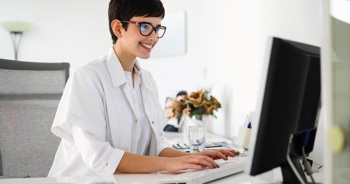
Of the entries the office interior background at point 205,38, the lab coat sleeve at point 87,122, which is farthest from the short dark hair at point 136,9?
the office interior background at point 205,38

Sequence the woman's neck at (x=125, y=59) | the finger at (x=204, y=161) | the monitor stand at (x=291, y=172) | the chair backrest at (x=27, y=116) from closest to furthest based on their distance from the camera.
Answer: the monitor stand at (x=291, y=172)
the finger at (x=204, y=161)
the woman's neck at (x=125, y=59)
the chair backrest at (x=27, y=116)

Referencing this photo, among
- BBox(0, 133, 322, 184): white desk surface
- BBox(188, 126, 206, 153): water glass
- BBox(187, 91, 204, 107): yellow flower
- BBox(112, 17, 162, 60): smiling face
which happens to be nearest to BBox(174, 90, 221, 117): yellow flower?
BBox(187, 91, 204, 107): yellow flower

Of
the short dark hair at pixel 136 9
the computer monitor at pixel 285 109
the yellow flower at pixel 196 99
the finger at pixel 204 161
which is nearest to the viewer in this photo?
the computer monitor at pixel 285 109

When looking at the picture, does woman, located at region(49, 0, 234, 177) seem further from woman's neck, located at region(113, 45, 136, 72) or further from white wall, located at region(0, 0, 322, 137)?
white wall, located at region(0, 0, 322, 137)

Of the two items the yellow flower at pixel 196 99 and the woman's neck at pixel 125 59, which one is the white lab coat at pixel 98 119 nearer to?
the woman's neck at pixel 125 59

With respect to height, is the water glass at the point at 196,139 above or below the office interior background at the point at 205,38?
below

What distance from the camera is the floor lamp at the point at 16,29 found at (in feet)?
12.4

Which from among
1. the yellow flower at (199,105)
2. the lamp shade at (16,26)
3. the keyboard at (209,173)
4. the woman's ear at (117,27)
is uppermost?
the woman's ear at (117,27)

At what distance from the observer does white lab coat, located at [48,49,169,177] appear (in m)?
1.29

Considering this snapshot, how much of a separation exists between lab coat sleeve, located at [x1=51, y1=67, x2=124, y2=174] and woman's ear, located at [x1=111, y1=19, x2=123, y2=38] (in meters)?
0.23

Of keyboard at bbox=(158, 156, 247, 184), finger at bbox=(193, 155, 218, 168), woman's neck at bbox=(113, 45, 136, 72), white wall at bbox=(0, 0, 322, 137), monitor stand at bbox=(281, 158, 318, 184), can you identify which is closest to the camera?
monitor stand at bbox=(281, 158, 318, 184)

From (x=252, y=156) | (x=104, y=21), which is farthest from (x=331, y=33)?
(x=104, y=21)

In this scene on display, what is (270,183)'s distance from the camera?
3.52 feet

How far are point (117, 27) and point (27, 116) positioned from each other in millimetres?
630
